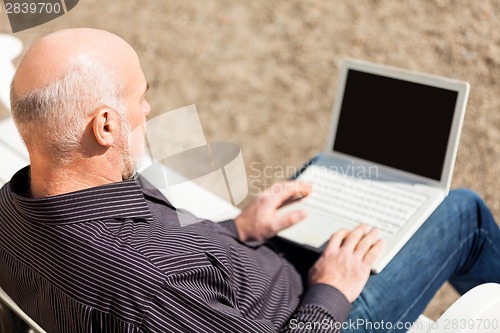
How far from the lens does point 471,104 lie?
3883 millimetres

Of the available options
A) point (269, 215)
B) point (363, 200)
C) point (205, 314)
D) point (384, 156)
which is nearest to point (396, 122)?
point (384, 156)

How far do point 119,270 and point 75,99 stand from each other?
391mm

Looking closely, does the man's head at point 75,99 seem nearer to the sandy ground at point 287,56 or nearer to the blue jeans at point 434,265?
the blue jeans at point 434,265

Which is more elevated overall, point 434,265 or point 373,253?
point 373,253

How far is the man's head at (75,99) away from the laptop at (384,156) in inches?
35.2

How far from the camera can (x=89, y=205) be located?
1.46 meters

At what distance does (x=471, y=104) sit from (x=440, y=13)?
952 millimetres

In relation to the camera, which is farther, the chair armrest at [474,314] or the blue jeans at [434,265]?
the blue jeans at [434,265]

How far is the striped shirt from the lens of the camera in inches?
54.4

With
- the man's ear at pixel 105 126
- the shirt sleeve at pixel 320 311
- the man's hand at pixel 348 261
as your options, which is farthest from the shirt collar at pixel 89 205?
the man's hand at pixel 348 261

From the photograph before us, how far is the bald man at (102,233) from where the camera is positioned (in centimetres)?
139

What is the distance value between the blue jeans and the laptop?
57mm

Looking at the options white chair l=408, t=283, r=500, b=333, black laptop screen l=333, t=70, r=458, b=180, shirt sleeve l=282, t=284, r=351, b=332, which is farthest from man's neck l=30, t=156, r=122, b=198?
black laptop screen l=333, t=70, r=458, b=180

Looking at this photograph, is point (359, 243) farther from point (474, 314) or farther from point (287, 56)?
point (287, 56)
